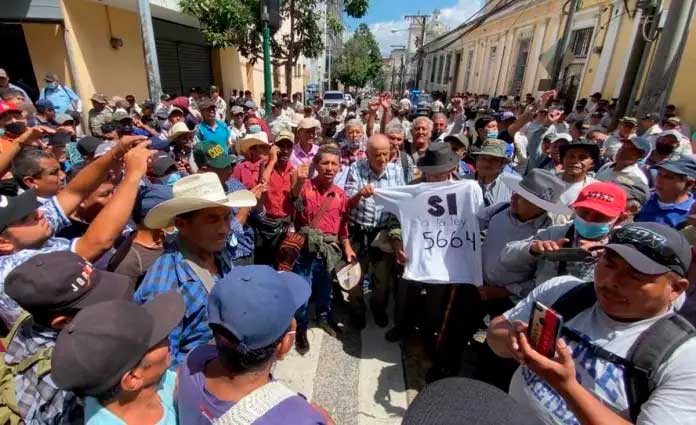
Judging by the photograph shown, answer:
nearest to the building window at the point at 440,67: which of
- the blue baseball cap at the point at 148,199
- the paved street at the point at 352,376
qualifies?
the paved street at the point at 352,376

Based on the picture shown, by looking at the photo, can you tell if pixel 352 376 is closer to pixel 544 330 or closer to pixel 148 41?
pixel 544 330

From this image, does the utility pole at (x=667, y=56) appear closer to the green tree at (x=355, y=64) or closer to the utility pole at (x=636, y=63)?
the utility pole at (x=636, y=63)

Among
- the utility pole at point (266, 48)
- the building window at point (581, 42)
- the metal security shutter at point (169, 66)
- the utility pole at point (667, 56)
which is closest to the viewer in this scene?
the utility pole at point (667, 56)

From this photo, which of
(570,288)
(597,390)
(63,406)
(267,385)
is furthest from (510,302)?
(63,406)

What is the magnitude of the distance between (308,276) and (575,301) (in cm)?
Result: 226

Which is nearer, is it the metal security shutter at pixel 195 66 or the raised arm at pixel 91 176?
the raised arm at pixel 91 176

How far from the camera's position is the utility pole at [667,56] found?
6.09m

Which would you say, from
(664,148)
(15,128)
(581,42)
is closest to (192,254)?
(15,128)

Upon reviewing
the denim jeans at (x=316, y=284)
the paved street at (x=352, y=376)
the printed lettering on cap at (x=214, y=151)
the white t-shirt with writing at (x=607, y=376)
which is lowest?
the paved street at (x=352, y=376)

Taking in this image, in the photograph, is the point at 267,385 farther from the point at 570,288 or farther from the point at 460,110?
the point at 460,110

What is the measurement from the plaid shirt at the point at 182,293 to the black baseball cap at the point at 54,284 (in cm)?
25

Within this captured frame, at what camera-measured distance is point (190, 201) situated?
1896mm

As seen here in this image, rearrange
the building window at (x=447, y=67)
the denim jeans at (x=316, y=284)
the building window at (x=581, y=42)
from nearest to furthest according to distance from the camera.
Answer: the denim jeans at (x=316, y=284) < the building window at (x=581, y=42) < the building window at (x=447, y=67)

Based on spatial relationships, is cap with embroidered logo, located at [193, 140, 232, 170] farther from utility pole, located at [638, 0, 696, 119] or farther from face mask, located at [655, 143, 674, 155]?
utility pole, located at [638, 0, 696, 119]
